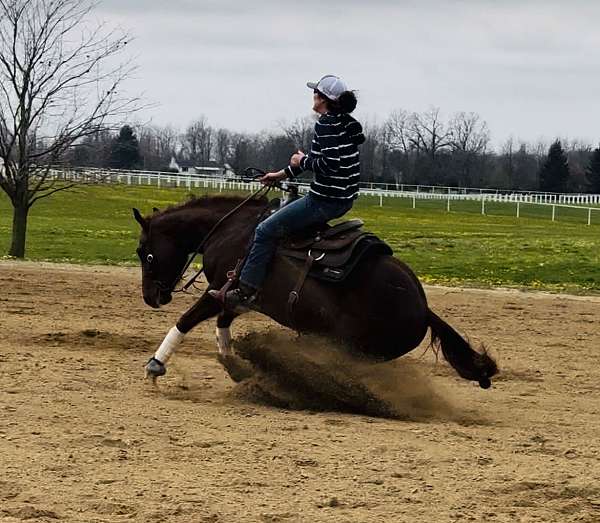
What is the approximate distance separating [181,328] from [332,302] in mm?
1548

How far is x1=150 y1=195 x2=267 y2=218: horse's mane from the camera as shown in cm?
991

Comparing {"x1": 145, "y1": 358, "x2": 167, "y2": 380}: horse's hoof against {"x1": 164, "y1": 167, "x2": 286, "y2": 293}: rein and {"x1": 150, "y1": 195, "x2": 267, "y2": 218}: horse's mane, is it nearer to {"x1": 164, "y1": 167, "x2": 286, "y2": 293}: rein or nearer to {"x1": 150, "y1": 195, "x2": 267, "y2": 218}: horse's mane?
{"x1": 164, "y1": 167, "x2": 286, "y2": 293}: rein

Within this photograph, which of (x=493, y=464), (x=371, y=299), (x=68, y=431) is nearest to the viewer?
(x=493, y=464)

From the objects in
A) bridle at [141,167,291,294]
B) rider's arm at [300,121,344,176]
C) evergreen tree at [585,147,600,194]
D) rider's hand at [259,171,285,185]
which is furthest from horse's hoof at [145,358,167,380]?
evergreen tree at [585,147,600,194]

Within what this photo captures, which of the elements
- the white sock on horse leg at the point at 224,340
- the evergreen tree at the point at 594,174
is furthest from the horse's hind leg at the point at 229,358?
the evergreen tree at the point at 594,174

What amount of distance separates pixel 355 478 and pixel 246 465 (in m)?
0.70

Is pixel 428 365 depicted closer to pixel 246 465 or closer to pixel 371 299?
pixel 371 299

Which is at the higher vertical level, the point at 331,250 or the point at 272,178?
the point at 272,178

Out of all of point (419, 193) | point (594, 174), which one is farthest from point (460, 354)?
point (594, 174)

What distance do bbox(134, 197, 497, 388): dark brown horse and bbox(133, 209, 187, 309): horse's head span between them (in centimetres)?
9

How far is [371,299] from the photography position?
845 cm

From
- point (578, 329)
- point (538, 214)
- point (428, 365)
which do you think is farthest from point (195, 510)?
point (538, 214)

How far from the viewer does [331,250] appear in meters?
8.63

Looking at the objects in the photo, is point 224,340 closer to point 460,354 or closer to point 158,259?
point 158,259
